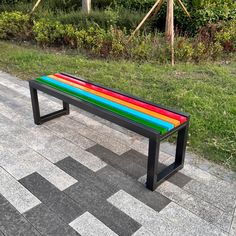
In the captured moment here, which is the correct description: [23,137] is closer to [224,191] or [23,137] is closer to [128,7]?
[224,191]

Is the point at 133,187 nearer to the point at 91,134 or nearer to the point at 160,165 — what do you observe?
the point at 160,165

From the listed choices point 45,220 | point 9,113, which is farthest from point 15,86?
point 45,220

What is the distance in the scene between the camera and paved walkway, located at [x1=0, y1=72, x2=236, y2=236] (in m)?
2.32

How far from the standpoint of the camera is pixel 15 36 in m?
8.00

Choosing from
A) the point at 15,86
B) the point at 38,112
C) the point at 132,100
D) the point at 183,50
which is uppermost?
the point at 132,100

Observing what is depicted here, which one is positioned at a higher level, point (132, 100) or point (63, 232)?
point (132, 100)

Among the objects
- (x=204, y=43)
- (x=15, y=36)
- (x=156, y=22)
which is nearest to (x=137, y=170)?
(x=204, y=43)

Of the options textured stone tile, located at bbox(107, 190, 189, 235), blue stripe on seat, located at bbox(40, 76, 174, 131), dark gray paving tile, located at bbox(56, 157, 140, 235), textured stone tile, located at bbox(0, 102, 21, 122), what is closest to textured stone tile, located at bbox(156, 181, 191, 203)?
textured stone tile, located at bbox(107, 190, 189, 235)

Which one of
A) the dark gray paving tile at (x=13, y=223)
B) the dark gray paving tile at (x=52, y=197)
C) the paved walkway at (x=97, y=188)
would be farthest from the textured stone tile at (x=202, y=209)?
the dark gray paving tile at (x=13, y=223)

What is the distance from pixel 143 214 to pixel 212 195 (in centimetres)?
65

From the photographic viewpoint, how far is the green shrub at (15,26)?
7.75m

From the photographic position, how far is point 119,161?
307 cm

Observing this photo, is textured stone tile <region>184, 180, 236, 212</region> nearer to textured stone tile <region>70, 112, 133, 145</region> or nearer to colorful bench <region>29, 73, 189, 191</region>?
colorful bench <region>29, 73, 189, 191</region>

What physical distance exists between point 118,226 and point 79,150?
3.66 ft
